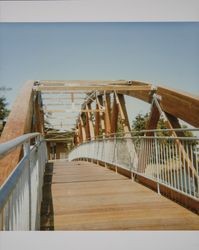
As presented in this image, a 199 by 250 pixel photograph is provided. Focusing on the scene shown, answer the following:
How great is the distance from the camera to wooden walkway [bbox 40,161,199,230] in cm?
337

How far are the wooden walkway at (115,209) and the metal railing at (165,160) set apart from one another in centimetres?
24

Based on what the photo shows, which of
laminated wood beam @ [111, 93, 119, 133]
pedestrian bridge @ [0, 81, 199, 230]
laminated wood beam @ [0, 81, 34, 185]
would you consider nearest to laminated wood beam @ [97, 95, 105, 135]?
laminated wood beam @ [111, 93, 119, 133]

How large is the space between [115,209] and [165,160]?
3.97 feet

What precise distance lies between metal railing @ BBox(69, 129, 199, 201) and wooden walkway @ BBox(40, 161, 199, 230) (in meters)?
0.24

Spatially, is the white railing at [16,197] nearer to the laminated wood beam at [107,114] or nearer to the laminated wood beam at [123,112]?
the laminated wood beam at [123,112]

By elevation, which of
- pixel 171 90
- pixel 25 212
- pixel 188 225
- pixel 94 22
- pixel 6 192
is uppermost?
pixel 94 22

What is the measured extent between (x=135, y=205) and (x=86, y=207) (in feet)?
1.95

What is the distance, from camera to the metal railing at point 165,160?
12.7 feet

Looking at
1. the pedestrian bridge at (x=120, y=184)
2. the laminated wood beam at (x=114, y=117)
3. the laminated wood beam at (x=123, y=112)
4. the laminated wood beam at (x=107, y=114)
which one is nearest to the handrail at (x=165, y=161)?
the pedestrian bridge at (x=120, y=184)

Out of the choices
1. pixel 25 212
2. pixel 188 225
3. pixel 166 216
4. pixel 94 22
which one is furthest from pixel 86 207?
pixel 94 22

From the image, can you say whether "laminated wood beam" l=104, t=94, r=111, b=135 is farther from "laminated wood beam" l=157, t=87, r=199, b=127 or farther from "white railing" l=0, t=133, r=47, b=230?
"white railing" l=0, t=133, r=47, b=230

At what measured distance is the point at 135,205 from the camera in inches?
160

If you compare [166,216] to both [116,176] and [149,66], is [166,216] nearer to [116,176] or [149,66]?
[116,176]

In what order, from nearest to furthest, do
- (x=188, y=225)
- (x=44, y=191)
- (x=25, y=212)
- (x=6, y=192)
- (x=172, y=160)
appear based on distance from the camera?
1. (x=6, y=192)
2. (x=25, y=212)
3. (x=188, y=225)
4. (x=172, y=160)
5. (x=44, y=191)
